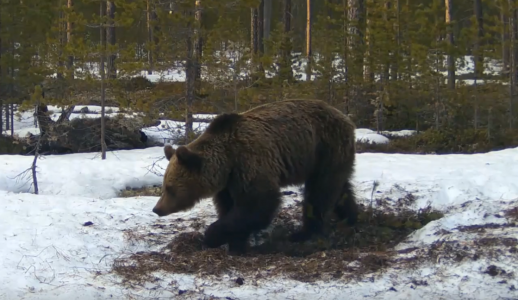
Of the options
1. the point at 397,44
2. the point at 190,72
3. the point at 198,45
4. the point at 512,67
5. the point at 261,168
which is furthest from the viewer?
the point at 397,44

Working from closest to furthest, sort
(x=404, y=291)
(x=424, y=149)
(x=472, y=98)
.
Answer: (x=404, y=291) → (x=424, y=149) → (x=472, y=98)

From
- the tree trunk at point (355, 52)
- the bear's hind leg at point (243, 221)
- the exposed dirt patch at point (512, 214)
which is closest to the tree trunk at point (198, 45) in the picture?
the tree trunk at point (355, 52)

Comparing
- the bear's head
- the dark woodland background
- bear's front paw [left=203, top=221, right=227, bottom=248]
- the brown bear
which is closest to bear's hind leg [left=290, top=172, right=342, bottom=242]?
the brown bear

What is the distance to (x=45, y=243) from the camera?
6.38 meters

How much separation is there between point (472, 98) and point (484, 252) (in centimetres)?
1279

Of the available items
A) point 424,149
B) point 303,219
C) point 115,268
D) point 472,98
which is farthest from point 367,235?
point 472,98

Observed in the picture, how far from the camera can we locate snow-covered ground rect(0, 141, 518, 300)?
5.25m

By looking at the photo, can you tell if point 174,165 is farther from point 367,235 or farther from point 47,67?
point 47,67

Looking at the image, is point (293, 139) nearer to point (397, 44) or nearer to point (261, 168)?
point (261, 168)

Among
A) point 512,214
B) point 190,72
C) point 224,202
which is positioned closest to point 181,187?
point 224,202

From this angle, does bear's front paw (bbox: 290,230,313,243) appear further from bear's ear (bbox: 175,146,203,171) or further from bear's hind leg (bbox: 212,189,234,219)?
bear's ear (bbox: 175,146,203,171)

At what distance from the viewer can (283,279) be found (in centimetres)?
552

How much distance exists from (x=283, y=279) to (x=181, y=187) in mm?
1673

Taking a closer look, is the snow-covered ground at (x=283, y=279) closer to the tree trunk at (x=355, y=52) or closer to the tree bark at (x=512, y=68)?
the tree bark at (x=512, y=68)
